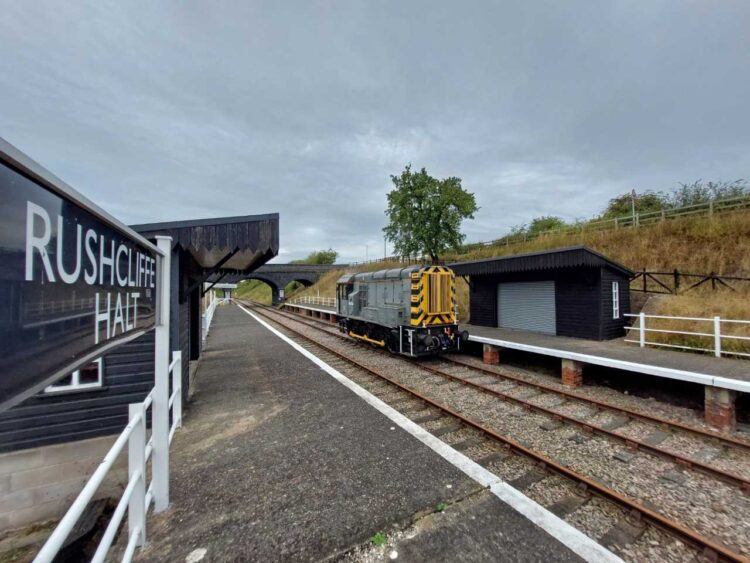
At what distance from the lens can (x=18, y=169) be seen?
91cm

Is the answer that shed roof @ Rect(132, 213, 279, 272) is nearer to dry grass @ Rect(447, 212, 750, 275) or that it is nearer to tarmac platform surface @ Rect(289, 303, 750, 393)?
tarmac platform surface @ Rect(289, 303, 750, 393)

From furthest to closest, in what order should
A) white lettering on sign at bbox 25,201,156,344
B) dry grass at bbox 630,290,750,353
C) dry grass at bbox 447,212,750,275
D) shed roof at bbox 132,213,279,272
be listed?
dry grass at bbox 447,212,750,275, dry grass at bbox 630,290,750,353, shed roof at bbox 132,213,279,272, white lettering on sign at bbox 25,201,156,344

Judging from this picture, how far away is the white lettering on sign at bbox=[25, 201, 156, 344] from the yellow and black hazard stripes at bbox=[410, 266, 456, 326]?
7787 mm

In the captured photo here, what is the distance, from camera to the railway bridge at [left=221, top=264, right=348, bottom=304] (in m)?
43.8

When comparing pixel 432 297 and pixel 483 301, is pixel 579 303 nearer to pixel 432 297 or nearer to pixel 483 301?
pixel 483 301

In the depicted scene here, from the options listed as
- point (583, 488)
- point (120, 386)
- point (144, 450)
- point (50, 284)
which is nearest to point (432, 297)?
point (583, 488)

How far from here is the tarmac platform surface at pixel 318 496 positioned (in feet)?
8.80

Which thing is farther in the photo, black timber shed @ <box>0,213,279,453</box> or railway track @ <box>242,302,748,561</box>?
black timber shed @ <box>0,213,279,453</box>

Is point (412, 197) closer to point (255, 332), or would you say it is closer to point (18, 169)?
point (255, 332)

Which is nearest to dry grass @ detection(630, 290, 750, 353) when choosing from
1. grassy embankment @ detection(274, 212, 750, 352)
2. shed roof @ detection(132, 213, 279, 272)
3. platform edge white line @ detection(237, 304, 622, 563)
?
grassy embankment @ detection(274, 212, 750, 352)

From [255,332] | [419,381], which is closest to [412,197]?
[255,332]

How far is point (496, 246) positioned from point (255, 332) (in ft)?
63.9

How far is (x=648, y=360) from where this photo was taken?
270 inches

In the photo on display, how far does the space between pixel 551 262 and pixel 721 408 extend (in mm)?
5529
